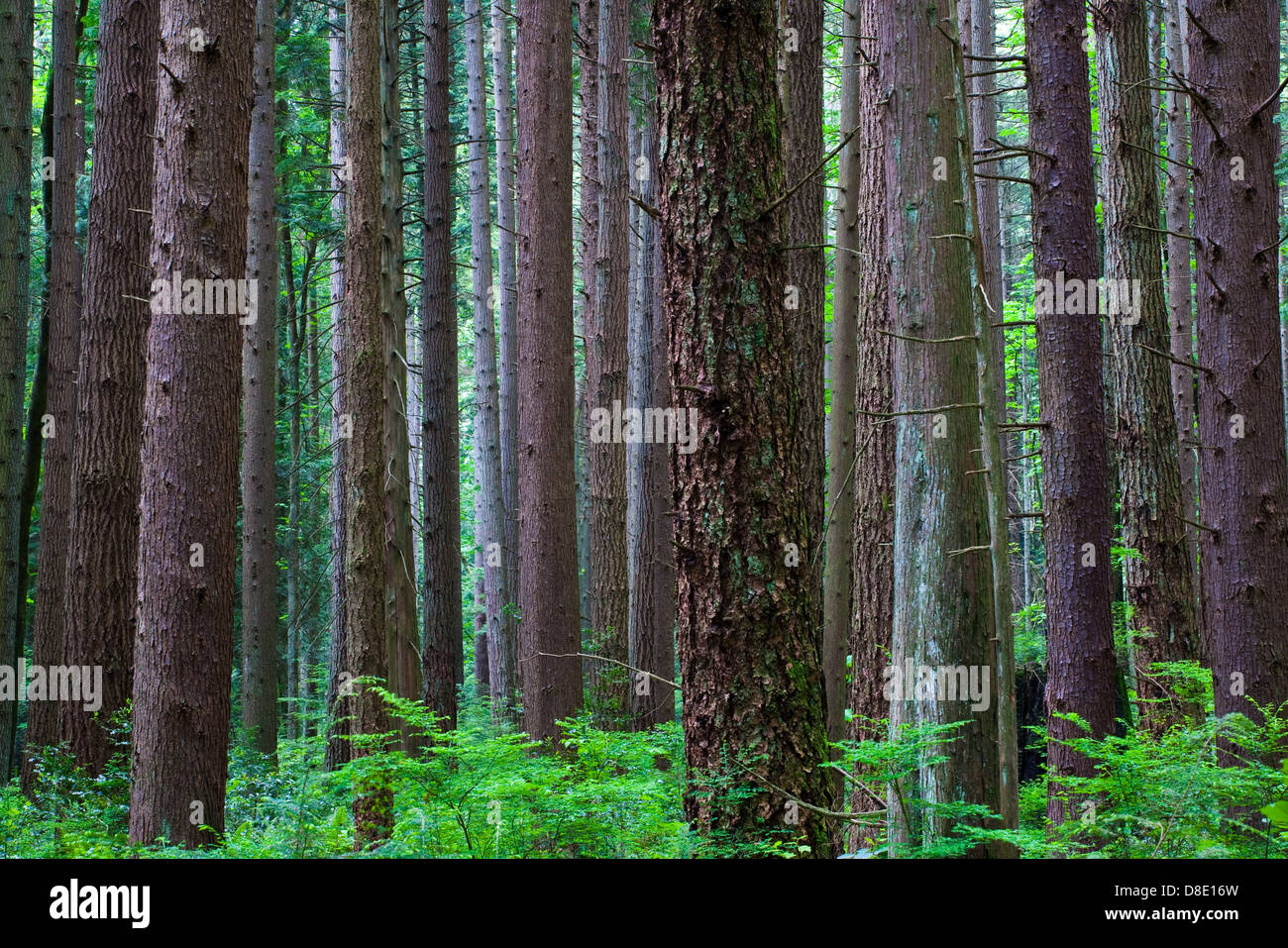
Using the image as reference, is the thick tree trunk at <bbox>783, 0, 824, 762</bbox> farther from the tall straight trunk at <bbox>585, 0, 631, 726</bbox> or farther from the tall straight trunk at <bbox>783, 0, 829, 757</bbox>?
the tall straight trunk at <bbox>585, 0, 631, 726</bbox>

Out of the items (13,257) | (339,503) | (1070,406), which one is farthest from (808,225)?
(13,257)

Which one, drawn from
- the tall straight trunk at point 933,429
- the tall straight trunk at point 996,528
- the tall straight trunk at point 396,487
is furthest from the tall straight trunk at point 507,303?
the tall straight trunk at point 996,528

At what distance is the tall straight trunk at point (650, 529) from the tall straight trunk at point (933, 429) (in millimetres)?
8433

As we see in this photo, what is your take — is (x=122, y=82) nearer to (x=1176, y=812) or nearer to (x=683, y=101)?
(x=683, y=101)

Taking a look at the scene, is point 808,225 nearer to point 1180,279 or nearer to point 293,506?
point 1180,279

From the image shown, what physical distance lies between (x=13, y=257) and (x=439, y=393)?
503 cm

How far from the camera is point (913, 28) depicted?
189 inches

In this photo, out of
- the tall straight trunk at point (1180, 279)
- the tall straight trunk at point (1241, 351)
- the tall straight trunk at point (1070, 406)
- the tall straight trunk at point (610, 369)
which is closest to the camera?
the tall straight trunk at point (1241, 351)

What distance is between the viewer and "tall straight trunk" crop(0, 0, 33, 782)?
1095cm

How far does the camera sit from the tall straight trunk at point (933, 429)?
15.3 ft

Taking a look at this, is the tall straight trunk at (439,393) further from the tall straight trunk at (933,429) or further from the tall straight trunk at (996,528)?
the tall straight trunk at (996,528)

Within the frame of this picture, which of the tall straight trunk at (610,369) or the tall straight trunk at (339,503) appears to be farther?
the tall straight trunk at (610,369)
